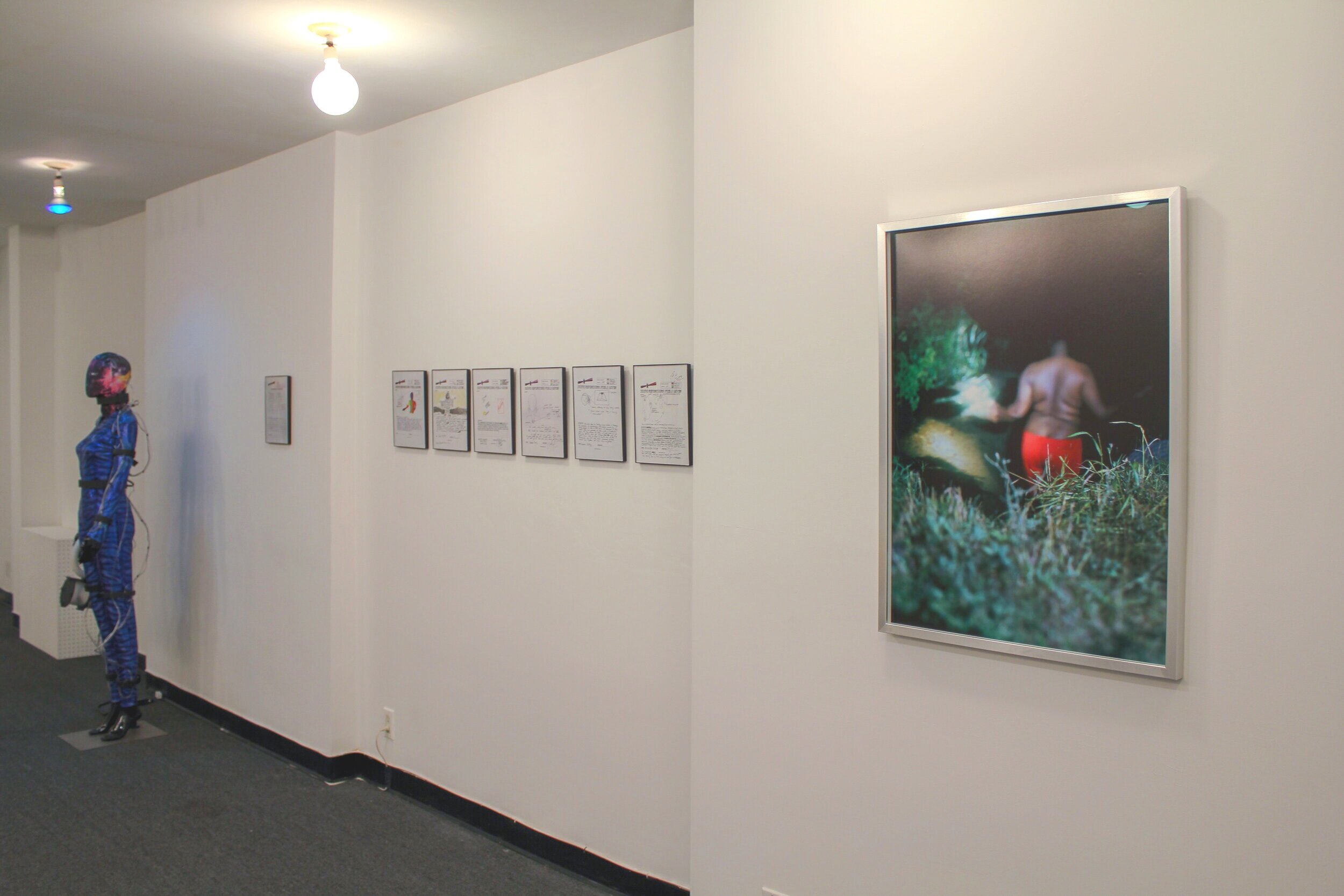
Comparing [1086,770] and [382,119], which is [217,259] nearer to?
[382,119]

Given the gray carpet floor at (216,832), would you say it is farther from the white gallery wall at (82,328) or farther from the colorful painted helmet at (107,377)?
the white gallery wall at (82,328)

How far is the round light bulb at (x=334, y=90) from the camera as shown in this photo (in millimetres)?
2590

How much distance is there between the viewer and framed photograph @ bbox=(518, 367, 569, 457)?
10.1 feet

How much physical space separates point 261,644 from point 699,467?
285 centimetres

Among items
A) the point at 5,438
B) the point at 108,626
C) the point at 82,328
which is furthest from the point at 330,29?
the point at 5,438

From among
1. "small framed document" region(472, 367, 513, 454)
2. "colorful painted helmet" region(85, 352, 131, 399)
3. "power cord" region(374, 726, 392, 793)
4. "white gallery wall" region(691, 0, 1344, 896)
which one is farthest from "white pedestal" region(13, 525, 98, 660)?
Result: "white gallery wall" region(691, 0, 1344, 896)

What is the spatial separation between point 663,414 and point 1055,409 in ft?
4.16

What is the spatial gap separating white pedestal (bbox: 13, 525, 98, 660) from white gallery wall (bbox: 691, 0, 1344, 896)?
4.95 metres

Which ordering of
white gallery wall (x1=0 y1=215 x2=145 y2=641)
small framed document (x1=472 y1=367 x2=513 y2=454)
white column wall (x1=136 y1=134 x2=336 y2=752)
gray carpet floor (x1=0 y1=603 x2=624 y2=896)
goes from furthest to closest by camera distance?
white gallery wall (x1=0 y1=215 x2=145 y2=641) → white column wall (x1=136 y1=134 x2=336 y2=752) → small framed document (x1=472 y1=367 x2=513 y2=454) → gray carpet floor (x1=0 y1=603 x2=624 y2=896)

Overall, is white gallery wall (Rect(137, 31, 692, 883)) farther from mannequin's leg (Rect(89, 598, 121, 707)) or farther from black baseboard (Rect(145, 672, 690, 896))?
mannequin's leg (Rect(89, 598, 121, 707))

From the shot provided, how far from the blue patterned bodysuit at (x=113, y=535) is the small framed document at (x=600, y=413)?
2571mm

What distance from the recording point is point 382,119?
141 inches

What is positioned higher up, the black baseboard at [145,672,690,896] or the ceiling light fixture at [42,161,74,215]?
the ceiling light fixture at [42,161,74,215]

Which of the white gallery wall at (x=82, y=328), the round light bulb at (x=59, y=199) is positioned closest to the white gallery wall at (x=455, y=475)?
the round light bulb at (x=59, y=199)
